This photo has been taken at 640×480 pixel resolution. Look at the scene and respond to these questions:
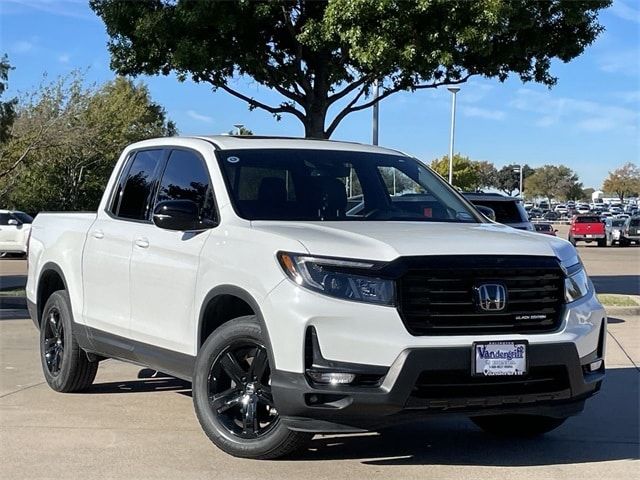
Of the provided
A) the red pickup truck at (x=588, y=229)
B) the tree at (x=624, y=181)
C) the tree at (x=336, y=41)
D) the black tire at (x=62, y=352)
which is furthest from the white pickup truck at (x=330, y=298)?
the tree at (x=624, y=181)

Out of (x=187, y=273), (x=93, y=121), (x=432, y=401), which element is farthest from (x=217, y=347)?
(x=93, y=121)

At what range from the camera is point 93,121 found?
37375 mm

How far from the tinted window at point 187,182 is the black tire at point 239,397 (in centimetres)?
96

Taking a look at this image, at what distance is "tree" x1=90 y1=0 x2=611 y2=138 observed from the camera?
42.0ft

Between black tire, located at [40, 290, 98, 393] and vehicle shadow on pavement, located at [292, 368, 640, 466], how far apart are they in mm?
2433

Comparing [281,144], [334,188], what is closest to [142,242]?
[281,144]

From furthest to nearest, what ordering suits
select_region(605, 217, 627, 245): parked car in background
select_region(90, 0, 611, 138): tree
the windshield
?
select_region(605, 217, 627, 245): parked car in background → select_region(90, 0, 611, 138): tree → the windshield

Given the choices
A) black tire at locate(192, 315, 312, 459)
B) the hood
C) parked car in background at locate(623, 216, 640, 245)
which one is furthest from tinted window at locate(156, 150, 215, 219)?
parked car in background at locate(623, 216, 640, 245)

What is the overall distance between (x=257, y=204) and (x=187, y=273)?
2.11ft

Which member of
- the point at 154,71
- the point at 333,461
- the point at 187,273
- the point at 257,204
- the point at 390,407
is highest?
the point at 154,71

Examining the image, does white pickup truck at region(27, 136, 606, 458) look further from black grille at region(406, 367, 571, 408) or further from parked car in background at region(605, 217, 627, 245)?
parked car in background at region(605, 217, 627, 245)

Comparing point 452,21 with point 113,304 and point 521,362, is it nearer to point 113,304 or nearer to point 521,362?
point 113,304

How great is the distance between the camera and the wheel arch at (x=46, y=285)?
8026mm

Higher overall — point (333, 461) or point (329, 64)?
point (329, 64)
